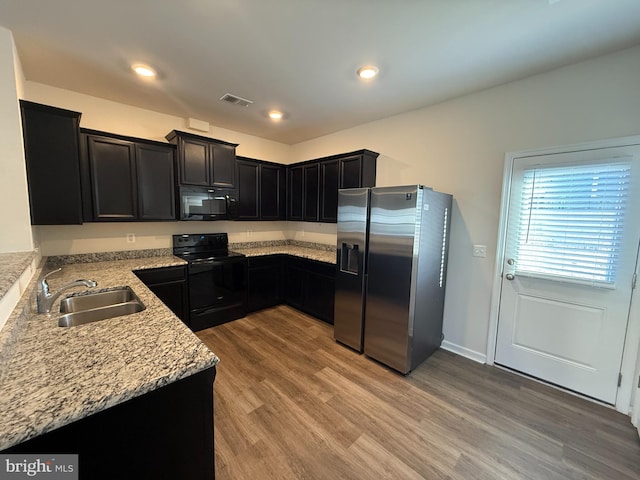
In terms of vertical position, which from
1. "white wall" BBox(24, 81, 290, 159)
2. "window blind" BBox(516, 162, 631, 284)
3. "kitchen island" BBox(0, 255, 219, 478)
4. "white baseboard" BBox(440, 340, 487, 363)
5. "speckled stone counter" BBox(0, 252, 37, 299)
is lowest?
"white baseboard" BBox(440, 340, 487, 363)

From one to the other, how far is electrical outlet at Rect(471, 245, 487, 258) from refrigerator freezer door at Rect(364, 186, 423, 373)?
2.84 ft

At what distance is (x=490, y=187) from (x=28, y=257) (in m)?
3.83

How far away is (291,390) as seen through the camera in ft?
7.36

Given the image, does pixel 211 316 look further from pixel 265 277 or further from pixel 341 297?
pixel 341 297

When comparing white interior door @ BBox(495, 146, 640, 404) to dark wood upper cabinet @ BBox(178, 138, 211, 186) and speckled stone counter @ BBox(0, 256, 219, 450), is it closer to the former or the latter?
speckled stone counter @ BBox(0, 256, 219, 450)

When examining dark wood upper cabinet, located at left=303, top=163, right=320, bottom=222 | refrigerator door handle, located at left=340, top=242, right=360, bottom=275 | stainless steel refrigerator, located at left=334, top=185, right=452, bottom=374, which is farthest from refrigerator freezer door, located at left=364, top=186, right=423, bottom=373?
dark wood upper cabinet, located at left=303, top=163, right=320, bottom=222

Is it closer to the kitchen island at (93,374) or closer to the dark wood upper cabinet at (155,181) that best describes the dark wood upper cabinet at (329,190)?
the dark wood upper cabinet at (155,181)

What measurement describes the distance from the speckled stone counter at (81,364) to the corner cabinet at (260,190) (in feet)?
8.52

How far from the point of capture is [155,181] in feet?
10.2

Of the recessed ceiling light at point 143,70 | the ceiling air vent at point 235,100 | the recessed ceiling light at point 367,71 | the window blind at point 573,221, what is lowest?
the window blind at point 573,221

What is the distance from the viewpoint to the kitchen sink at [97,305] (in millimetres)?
1684

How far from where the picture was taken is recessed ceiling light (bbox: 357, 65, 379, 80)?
88.0 inches

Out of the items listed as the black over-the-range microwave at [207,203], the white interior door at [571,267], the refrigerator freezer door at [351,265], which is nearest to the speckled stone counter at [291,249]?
the refrigerator freezer door at [351,265]

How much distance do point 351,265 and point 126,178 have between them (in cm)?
270
